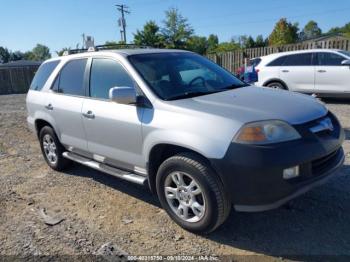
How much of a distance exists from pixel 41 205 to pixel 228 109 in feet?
9.17

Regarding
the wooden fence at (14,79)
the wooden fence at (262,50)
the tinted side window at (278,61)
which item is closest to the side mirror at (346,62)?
the tinted side window at (278,61)

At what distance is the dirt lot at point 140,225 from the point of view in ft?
11.1

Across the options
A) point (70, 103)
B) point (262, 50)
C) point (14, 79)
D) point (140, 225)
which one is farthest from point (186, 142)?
point (14, 79)

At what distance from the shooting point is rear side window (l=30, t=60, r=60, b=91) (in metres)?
5.69

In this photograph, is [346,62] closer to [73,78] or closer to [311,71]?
Result: [311,71]

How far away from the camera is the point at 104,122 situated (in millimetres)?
4258

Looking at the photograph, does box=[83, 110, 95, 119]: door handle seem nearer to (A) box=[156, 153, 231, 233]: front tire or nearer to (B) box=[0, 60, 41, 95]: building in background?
(A) box=[156, 153, 231, 233]: front tire

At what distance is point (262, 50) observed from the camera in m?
16.8

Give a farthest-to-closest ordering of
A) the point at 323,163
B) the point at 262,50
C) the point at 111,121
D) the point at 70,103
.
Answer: the point at 262,50
the point at 70,103
the point at 111,121
the point at 323,163

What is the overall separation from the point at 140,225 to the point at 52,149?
2549 mm

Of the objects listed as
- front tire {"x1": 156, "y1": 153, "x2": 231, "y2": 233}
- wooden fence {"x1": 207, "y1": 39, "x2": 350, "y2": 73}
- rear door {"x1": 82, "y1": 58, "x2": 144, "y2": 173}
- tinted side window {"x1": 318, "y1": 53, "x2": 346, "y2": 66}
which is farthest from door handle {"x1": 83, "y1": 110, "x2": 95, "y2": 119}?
wooden fence {"x1": 207, "y1": 39, "x2": 350, "y2": 73}

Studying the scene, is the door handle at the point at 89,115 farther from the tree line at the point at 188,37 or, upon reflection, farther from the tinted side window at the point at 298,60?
the tree line at the point at 188,37

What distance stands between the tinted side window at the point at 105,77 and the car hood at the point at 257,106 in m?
0.87

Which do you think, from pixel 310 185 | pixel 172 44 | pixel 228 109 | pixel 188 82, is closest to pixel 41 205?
pixel 188 82
